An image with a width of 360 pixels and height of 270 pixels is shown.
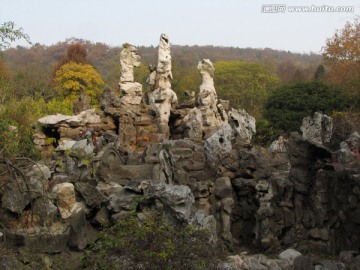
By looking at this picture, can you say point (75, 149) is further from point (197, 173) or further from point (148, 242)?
point (148, 242)

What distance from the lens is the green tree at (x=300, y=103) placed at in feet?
77.7

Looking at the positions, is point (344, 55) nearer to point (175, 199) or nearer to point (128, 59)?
point (128, 59)

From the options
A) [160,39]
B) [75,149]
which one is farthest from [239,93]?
[75,149]

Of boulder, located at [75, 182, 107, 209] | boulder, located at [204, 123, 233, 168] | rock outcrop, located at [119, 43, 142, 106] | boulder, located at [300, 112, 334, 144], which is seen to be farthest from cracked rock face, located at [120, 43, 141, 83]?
boulder, located at [75, 182, 107, 209]

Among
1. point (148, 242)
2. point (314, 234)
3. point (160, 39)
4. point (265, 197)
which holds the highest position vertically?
point (160, 39)

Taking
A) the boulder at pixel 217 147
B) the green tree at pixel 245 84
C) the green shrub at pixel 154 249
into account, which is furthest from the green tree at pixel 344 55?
the green shrub at pixel 154 249

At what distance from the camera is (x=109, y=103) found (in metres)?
18.7

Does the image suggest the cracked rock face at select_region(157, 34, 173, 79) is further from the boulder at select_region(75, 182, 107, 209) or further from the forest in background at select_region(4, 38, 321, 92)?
the forest in background at select_region(4, 38, 321, 92)

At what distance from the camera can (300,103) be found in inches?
957

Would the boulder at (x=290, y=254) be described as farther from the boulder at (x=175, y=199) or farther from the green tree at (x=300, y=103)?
the green tree at (x=300, y=103)

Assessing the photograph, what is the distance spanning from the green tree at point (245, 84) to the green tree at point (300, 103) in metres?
9.27

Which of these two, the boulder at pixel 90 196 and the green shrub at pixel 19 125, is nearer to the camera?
the green shrub at pixel 19 125

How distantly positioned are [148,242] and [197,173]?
5324 millimetres

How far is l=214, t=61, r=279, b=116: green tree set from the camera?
37000mm
